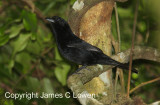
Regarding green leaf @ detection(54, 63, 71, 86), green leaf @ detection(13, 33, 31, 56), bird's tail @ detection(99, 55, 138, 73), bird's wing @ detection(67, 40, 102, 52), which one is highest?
bird's wing @ detection(67, 40, 102, 52)

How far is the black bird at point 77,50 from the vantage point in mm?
3111

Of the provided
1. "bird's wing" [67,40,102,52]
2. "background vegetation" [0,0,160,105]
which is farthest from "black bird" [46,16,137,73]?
"background vegetation" [0,0,160,105]

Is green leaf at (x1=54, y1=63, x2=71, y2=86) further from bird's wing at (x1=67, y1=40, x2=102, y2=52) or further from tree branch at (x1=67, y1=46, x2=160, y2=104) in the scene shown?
tree branch at (x1=67, y1=46, x2=160, y2=104)

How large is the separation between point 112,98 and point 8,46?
139 inches

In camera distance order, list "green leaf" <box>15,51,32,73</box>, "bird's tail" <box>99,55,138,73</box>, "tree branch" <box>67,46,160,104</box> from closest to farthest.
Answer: "tree branch" <box>67,46,160,104</box> → "bird's tail" <box>99,55,138,73</box> → "green leaf" <box>15,51,32,73</box>

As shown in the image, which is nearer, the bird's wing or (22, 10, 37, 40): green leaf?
the bird's wing

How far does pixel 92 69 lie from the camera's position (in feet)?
9.66

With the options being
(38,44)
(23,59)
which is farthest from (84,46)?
(23,59)

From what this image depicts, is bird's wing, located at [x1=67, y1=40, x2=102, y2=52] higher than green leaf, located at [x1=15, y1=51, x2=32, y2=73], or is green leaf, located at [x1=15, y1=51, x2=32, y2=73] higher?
bird's wing, located at [x1=67, y1=40, x2=102, y2=52]

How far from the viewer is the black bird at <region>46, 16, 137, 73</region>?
3111mm

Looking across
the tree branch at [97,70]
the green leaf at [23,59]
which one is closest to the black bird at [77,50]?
the tree branch at [97,70]

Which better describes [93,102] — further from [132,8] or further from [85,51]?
[132,8]

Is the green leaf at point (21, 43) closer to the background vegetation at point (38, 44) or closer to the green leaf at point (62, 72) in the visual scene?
the background vegetation at point (38, 44)

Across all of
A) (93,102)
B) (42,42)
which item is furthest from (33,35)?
(93,102)
